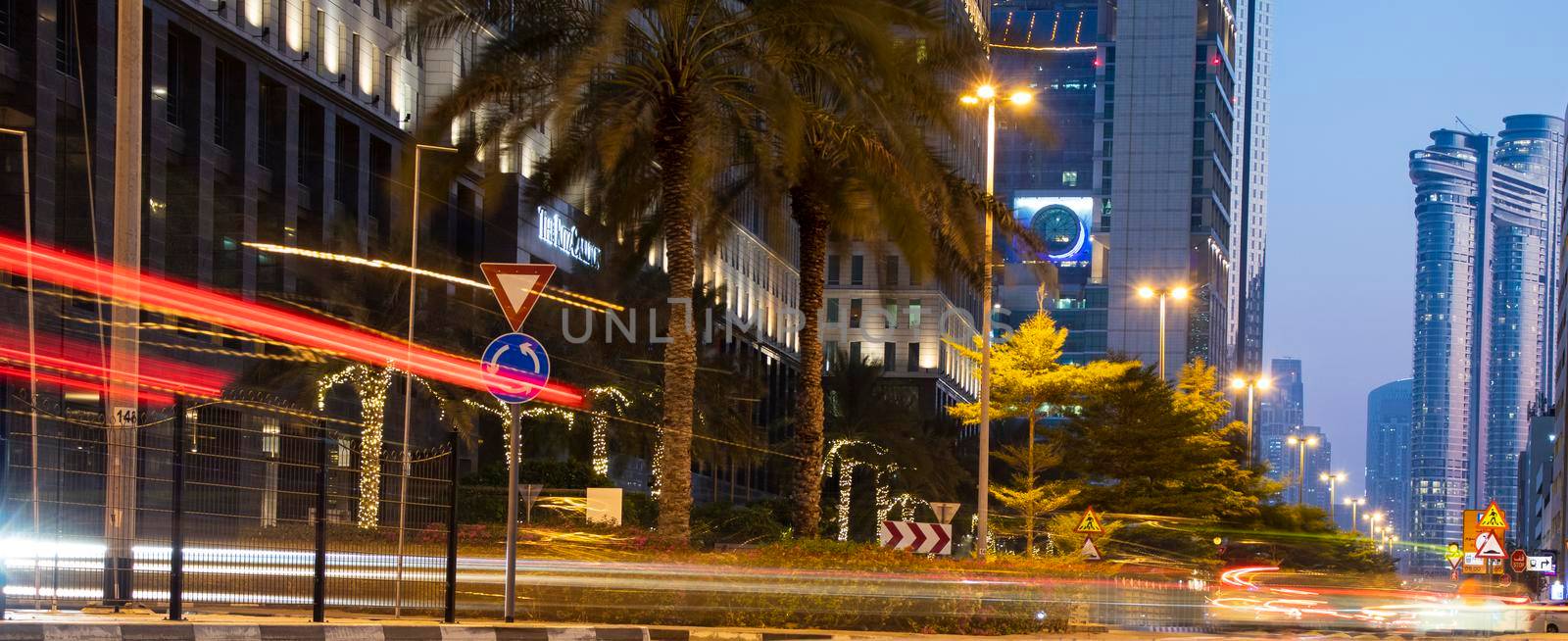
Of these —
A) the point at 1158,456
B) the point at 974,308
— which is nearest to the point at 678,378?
the point at 1158,456

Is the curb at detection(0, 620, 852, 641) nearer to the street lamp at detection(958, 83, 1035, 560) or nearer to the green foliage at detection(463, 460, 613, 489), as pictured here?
the street lamp at detection(958, 83, 1035, 560)

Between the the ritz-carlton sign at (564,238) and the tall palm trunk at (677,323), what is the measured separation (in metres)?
36.7

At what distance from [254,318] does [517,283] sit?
34144 millimetres

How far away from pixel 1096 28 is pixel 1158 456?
136m

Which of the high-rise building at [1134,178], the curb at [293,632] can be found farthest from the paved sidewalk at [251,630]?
the high-rise building at [1134,178]

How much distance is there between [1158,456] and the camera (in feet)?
164

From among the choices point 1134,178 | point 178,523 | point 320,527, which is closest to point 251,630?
point 178,523

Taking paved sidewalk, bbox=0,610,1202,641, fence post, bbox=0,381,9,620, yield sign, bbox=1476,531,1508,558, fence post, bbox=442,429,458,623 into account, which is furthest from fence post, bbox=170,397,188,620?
yield sign, bbox=1476,531,1508,558

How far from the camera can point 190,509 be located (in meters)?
14.0

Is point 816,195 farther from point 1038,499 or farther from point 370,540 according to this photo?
point 1038,499

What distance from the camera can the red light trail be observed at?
3853 centimetres

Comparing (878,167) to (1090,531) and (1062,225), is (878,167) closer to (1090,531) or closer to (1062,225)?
(1090,531)

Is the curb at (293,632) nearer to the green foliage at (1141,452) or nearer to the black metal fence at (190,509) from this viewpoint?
the black metal fence at (190,509)

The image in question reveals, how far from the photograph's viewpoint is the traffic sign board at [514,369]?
15961 millimetres
